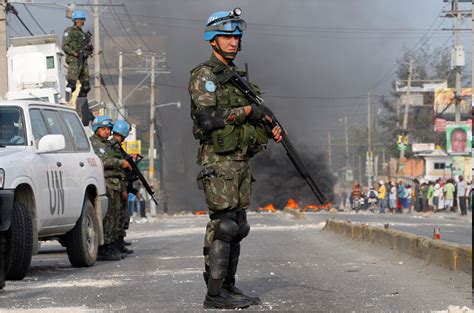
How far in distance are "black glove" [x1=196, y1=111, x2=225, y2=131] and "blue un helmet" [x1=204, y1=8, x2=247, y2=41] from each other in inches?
23.4

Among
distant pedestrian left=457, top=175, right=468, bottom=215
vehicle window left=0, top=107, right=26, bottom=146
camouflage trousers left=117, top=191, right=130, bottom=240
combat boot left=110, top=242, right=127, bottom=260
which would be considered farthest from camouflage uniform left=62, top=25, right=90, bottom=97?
distant pedestrian left=457, top=175, right=468, bottom=215

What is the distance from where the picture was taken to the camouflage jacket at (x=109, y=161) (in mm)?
13531

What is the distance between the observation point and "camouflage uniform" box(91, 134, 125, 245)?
13.5m

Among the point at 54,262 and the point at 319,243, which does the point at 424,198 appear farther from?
the point at 54,262

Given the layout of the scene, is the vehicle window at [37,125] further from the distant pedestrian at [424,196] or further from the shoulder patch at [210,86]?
the distant pedestrian at [424,196]

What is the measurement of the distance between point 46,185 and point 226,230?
3789mm

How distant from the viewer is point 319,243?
52.9ft

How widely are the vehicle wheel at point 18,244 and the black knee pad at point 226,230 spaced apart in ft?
10.1

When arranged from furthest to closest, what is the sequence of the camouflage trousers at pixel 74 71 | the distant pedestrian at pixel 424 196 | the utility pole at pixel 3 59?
the distant pedestrian at pixel 424 196
the utility pole at pixel 3 59
the camouflage trousers at pixel 74 71

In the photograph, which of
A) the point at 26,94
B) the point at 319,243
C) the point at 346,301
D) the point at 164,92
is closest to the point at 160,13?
the point at 164,92

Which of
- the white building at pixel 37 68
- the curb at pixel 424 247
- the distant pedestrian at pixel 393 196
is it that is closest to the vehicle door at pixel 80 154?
the curb at pixel 424 247

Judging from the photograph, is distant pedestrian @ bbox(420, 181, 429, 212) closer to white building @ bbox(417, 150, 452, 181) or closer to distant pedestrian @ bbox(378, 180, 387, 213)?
distant pedestrian @ bbox(378, 180, 387, 213)

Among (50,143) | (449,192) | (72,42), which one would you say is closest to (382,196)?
(449,192)

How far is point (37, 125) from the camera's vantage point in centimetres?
1098
